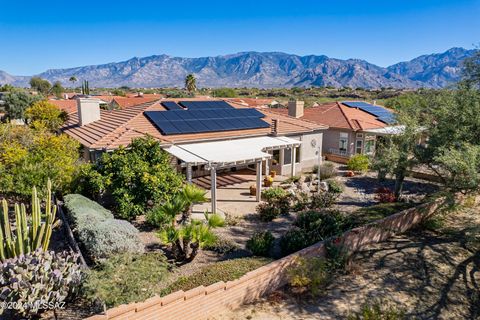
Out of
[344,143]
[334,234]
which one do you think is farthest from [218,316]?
[344,143]

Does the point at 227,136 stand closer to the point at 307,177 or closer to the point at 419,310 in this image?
the point at 307,177

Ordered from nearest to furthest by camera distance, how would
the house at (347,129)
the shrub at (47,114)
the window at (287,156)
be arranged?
the window at (287,156) < the shrub at (47,114) < the house at (347,129)

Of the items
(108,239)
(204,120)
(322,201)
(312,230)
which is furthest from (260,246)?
(204,120)

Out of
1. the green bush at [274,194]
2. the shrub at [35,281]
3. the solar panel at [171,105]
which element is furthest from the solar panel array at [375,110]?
the shrub at [35,281]

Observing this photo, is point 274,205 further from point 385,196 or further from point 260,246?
point 385,196

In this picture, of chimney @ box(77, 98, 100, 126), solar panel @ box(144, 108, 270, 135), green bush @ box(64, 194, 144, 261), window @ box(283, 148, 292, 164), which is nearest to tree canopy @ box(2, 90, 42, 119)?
chimney @ box(77, 98, 100, 126)

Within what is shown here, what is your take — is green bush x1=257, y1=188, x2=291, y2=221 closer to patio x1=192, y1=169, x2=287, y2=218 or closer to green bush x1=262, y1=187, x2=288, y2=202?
green bush x1=262, y1=187, x2=288, y2=202

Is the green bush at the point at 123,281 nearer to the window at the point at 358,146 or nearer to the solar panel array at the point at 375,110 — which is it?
the window at the point at 358,146
